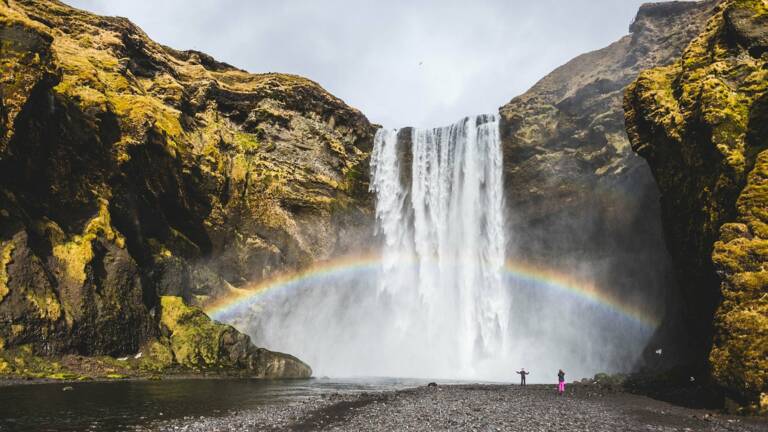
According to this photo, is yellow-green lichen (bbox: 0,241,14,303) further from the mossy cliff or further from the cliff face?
the mossy cliff

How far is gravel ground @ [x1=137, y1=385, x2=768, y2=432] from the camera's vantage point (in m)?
16.8

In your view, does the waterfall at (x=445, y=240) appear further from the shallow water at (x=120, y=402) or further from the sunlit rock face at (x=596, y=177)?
the shallow water at (x=120, y=402)

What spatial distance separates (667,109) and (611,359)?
30.2 metres

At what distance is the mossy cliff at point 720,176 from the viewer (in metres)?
19.3

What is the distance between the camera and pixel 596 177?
50469 mm

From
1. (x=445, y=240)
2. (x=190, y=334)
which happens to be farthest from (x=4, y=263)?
(x=445, y=240)

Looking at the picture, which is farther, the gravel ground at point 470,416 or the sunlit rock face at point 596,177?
the sunlit rock face at point 596,177

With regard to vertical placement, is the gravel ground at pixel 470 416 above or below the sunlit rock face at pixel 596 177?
below

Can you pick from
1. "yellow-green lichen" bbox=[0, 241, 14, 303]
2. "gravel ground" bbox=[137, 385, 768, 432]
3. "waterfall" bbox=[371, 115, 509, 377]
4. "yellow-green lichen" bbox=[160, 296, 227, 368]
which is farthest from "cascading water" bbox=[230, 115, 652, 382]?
"gravel ground" bbox=[137, 385, 768, 432]

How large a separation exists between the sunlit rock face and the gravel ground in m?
26.0

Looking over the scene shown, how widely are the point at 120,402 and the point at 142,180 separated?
2601 cm

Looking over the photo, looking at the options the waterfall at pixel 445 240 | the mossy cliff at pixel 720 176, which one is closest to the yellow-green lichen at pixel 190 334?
the waterfall at pixel 445 240

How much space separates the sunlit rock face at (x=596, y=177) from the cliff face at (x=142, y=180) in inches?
743

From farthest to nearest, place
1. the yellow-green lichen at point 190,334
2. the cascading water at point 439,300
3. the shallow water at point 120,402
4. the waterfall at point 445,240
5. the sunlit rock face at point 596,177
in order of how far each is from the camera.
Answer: the waterfall at point 445,240, the cascading water at point 439,300, the sunlit rock face at point 596,177, the yellow-green lichen at point 190,334, the shallow water at point 120,402
